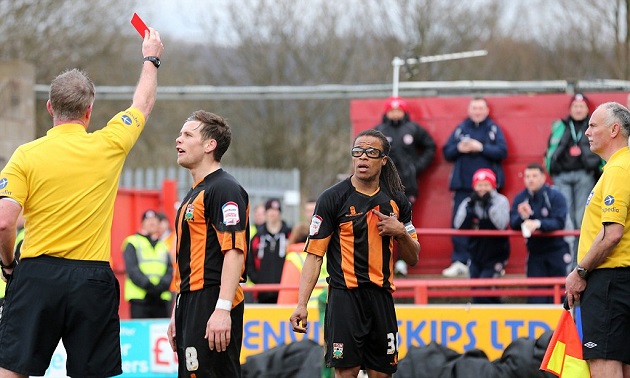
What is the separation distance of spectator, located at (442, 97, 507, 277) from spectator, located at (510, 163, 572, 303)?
1167mm

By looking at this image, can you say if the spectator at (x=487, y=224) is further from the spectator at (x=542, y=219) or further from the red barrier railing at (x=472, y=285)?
the red barrier railing at (x=472, y=285)

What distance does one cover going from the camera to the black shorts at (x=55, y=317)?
20.3ft

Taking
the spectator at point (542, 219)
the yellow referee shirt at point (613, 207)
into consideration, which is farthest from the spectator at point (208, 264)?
the spectator at point (542, 219)

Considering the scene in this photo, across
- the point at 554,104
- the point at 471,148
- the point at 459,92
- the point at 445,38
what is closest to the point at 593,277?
the point at 471,148

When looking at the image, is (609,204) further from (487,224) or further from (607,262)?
(487,224)

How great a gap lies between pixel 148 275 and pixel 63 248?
6995 millimetres

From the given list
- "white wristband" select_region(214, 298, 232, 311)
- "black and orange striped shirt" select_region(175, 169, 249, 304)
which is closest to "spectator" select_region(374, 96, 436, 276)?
"black and orange striped shirt" select_region(175, 169, 249, 304)

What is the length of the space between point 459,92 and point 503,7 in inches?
896

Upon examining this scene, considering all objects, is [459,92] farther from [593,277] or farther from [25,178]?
[25,178]

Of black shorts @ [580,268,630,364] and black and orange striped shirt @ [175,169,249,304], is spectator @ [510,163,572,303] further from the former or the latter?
black and orange striped shirt @ [175,169,249,304]

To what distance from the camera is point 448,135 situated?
13.9 m

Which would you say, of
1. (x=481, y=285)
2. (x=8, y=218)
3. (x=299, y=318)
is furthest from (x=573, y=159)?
(x=8, y=218)

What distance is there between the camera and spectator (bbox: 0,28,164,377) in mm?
6188

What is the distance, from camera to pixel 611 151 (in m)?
7.35
